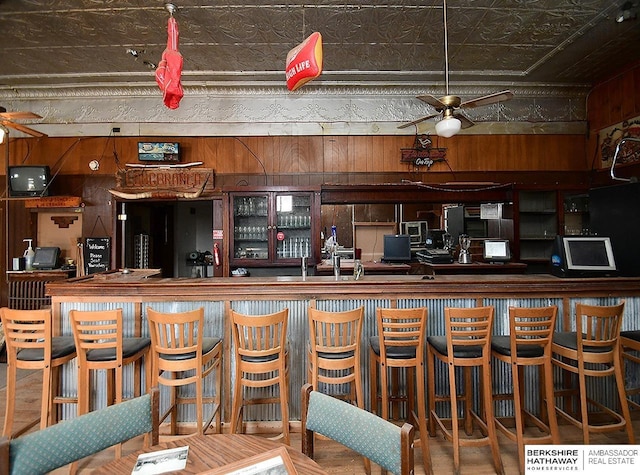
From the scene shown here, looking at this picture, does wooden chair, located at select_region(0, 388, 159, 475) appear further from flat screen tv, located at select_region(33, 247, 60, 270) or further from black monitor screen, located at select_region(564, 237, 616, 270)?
flat screen tv, located at select_region(33, 247, 60, 270)

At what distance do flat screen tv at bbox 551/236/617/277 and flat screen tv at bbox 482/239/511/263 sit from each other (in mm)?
1993

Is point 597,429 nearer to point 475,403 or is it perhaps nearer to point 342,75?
point 475,403

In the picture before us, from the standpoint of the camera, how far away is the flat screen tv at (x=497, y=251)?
5.12m

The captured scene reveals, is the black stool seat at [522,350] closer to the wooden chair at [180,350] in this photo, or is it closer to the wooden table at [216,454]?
the wooden table at [216,454]

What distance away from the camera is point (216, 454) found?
50.2 inches

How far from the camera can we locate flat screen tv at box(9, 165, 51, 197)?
17.1 feet

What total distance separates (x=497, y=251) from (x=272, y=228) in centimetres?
343

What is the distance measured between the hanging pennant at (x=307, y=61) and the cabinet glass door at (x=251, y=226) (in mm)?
2941

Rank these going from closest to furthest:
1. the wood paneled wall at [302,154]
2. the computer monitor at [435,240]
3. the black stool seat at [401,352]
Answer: the black stool seat at [401,352] → the wood paneled wall at [302,154] → the computer monitor at [435,240]

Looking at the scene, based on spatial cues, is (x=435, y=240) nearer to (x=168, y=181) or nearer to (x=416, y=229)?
(x=416, y=229)

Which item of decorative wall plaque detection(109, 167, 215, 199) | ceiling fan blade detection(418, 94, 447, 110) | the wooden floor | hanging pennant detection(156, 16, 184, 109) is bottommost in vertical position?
the wooden floor

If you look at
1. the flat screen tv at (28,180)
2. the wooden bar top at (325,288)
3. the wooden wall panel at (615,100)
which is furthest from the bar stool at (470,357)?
the flat screen tv at (28,180)

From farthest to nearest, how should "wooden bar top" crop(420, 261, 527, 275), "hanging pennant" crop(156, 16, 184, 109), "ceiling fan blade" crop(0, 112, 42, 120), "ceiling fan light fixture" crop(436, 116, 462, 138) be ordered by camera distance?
1. "wooden bar top" crop(420, 261, 527, 275)
2. "ceiling fan blade" crop(0, 112, 42, 120)
3. "ceiling fan light fixture" crop(436, 116, 462, 138)
4. "hanging pennant" crop(156, 16, 184, 109)

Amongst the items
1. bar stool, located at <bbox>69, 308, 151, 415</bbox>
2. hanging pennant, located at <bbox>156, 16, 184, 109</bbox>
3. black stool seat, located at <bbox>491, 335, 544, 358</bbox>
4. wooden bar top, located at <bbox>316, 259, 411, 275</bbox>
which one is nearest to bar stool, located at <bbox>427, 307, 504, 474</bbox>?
black stool seat, located at <bbox>491, 335, 544, 358</bbox>
